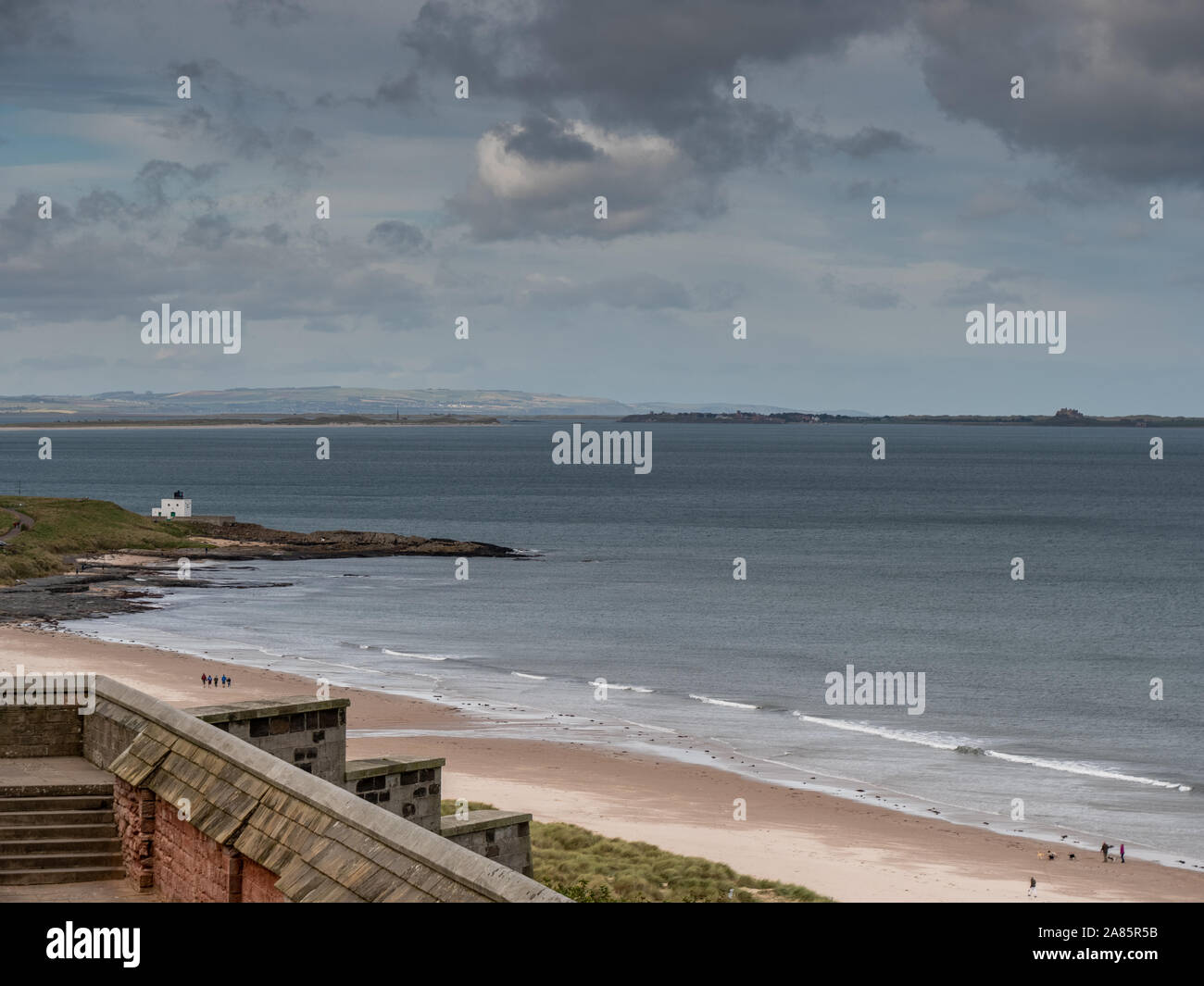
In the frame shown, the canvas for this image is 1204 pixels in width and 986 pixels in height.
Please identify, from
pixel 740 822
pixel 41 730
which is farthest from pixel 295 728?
pixel 740 822

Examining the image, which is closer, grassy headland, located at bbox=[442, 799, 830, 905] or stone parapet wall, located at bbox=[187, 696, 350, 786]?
stone parapet wall, located at bbox=[187, 696, 350, 786]

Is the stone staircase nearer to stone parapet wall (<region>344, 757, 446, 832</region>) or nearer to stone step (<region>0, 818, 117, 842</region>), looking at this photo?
stone step (<region>0, 818, 117, 842</region>)

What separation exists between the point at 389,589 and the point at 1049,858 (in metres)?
59.3

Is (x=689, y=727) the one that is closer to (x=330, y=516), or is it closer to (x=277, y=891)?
(x=277, y=891)

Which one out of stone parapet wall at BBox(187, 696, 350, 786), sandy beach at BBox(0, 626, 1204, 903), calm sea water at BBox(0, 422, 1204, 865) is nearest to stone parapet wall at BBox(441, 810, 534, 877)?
stone parapet wall at BBox(187, 696, 350, 786)

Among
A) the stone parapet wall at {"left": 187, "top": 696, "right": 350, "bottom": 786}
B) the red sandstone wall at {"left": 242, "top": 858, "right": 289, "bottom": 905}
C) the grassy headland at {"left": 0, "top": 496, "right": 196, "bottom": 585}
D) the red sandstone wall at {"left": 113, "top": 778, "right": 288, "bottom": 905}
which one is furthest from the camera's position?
the grassy headland at {"left": 0, "top": 496, "right": 196, "bottom": 585}

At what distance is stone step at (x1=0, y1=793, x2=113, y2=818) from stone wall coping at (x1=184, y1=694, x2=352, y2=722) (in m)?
1.21

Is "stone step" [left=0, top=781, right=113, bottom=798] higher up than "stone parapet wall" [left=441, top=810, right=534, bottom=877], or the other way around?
"stone step" [left=0, top=781, right=113, bottom=798]

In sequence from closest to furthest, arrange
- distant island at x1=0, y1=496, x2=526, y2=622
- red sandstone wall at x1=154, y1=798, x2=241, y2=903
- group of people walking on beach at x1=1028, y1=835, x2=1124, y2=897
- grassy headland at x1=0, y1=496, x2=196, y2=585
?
1. red sandstone wall at x1=154, y1=798, x2=241, y2=903
2. group of people walking on beach at x1=1028, y1=835, x2=1124, y2=897
3. distant island at x1=0, y1=496, x2=526, y2=622
4. grassy headland at x1=0, y1=496, x2=196, y2=585

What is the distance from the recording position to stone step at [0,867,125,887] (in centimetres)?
1188

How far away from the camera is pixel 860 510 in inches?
6142

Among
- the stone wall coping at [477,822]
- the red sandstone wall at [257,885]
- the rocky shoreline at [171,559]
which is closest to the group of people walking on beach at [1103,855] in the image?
the stone wall coping at [477,822]

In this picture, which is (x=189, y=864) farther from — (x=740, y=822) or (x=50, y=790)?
(x=740, y=822)
